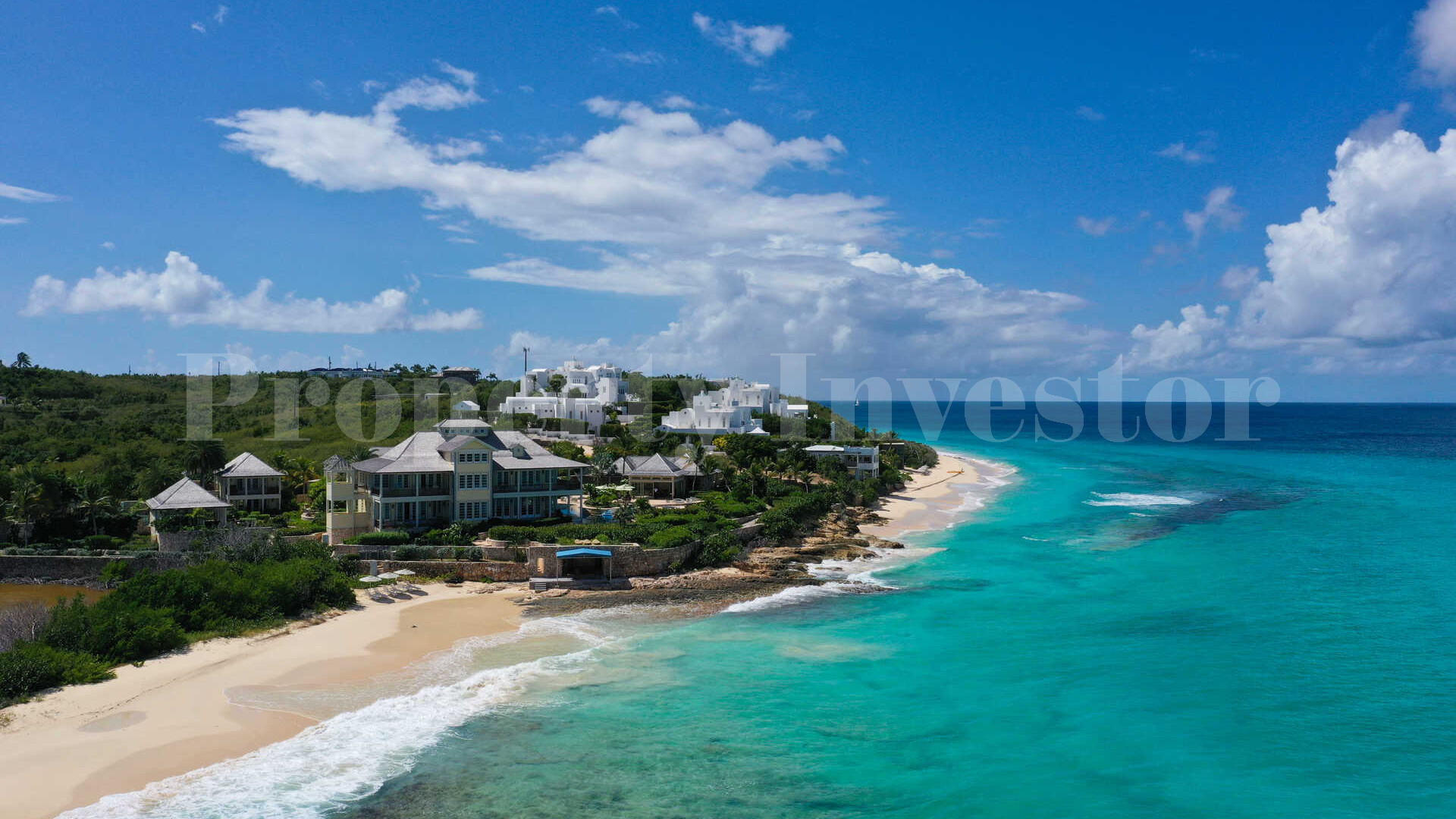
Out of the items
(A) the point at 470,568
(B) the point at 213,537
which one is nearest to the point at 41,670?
(B) the point at 213,537

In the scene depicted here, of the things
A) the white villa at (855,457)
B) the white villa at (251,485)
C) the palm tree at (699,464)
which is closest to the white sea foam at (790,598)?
the palm tree at (699,464)

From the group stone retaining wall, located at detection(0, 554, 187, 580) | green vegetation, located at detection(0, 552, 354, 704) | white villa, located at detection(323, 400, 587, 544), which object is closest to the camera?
green vegetation, located at detection(0, 552, 354, 704)

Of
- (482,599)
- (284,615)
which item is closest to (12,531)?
(284,615)

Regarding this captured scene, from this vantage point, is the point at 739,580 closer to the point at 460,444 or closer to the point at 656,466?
the point at 460,444

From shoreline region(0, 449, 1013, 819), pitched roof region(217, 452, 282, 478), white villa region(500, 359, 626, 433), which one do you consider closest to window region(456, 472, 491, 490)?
shoreline region(0, 449, 1013, 819)

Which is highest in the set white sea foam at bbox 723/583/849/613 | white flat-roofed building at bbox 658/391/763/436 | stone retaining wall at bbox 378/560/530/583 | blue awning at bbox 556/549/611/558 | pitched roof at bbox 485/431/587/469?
white flat-roofed building at bbox 658/391/763/436

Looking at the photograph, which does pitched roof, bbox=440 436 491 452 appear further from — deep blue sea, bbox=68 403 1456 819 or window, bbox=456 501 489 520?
deep blue sea, bbox=68 403 1456 819

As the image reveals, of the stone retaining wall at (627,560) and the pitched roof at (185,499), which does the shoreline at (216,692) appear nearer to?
the stone retaining wall at (627,560)
